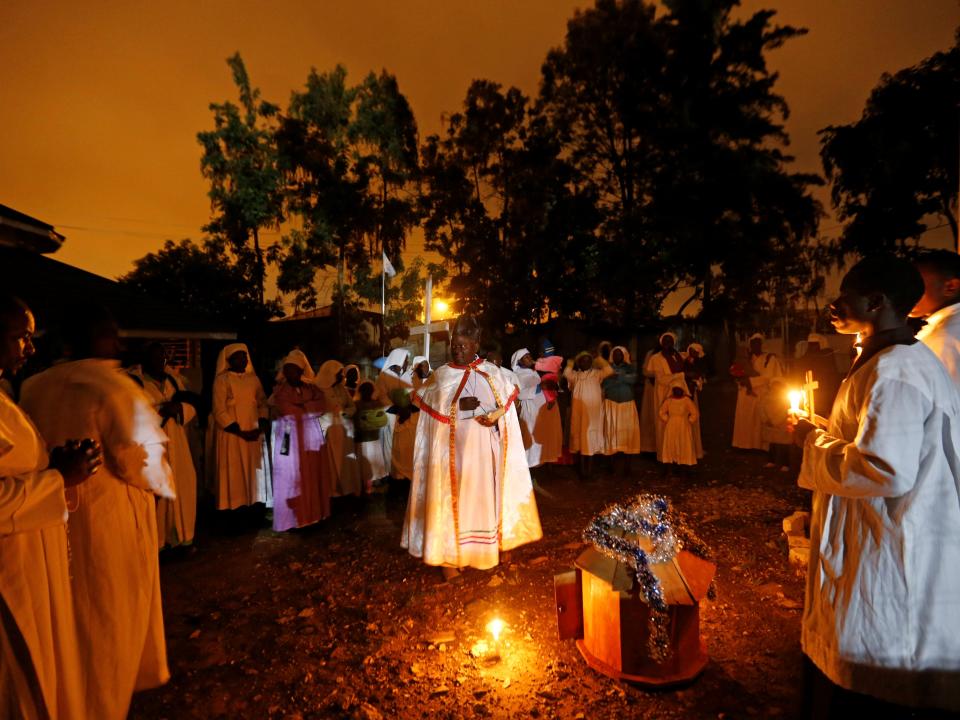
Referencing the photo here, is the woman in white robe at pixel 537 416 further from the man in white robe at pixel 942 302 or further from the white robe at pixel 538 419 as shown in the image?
the man in white robe at pixel 942 302

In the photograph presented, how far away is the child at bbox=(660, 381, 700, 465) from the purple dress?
5291 mm

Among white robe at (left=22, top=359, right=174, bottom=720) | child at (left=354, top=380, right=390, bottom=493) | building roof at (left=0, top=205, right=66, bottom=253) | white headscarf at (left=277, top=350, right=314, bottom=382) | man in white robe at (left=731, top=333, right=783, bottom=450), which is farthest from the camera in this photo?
man in white robe at (left=731, top=333, right=783, bottom=450)

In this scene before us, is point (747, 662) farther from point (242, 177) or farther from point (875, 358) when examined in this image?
point (242, 177)

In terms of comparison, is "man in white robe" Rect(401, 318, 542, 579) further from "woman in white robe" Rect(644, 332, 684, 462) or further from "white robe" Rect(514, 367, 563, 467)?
"woman in white robe" Rect(644, 332, 684, 462)

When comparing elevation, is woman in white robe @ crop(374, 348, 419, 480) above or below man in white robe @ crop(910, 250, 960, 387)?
below

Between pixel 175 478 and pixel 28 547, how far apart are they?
4034mm

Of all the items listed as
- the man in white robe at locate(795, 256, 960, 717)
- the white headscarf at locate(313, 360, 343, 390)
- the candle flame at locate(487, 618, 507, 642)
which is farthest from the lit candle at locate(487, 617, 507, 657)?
the white headscarf at locate(313, 360, 343, 390)

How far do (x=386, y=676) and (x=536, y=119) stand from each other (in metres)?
21.5

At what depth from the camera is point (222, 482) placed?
6699 millimetres

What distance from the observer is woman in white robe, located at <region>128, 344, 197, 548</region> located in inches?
229

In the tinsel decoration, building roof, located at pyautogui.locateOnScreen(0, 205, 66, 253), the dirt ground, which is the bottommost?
the dirt ground

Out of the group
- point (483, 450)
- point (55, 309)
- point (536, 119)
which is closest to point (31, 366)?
point (55, 309)

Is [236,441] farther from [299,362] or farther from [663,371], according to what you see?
[663,371]

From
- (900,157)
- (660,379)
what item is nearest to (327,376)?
(660,379)
